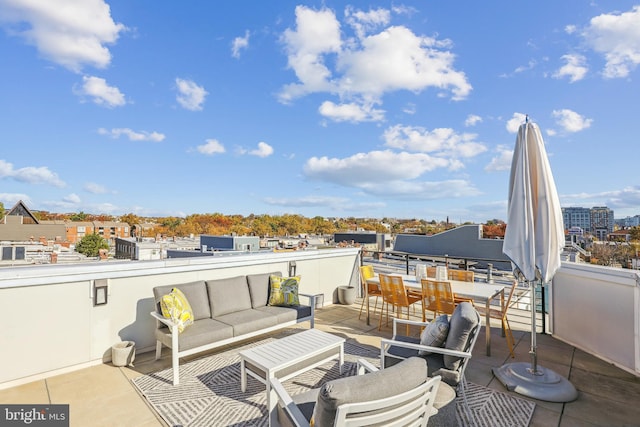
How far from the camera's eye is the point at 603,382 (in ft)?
10.1

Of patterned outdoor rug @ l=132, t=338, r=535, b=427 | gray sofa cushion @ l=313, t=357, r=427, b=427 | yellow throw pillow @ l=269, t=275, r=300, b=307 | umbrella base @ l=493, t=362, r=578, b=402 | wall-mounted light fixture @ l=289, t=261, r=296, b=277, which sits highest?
gray sofa cushion @ l=313, t=357, r=427, b=427

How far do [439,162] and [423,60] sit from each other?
36.4ft

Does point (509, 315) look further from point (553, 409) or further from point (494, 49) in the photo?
point (494, 49)

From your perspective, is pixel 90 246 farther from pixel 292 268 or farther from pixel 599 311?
pixel 599 311

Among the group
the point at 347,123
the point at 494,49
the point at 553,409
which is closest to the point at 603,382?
the point at 553,409

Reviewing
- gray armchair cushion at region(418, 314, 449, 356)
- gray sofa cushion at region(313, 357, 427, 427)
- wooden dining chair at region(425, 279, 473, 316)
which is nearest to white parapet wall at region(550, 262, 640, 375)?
wooden dining chair at region(425, 279, 473, 316)

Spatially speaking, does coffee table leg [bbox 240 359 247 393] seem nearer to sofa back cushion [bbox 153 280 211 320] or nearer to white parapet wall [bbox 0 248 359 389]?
sofa back cushion [bbox 153 280 211 320]

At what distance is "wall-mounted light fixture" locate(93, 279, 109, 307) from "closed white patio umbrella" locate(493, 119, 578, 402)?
4.44 metres

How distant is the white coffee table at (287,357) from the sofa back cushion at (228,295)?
1.24m

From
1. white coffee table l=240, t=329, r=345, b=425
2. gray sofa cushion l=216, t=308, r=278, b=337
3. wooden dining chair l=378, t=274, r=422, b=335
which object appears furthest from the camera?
wooden dining chair l=378, t=274, r=422, b=335

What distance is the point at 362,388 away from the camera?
1.28 m

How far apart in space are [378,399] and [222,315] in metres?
3.18

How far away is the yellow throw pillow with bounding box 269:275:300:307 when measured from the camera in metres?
4.56

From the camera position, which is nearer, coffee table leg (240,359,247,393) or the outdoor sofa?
coffee table leg (240,359,247,393)
